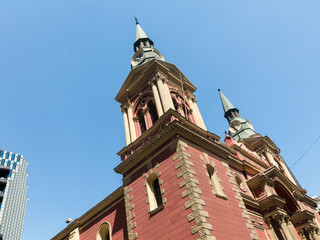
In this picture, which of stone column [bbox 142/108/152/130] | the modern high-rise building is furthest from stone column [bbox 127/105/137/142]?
the modern high-rise building

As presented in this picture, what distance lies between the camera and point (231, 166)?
19.0 metres

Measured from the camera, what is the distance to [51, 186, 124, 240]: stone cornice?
18.5 metres

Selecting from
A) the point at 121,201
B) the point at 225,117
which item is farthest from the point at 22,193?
the point at 121,201

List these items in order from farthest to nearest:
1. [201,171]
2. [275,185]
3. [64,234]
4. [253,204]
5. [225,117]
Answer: [225,117] < [64,234] < [275,185] < [253,204] < [201,171]

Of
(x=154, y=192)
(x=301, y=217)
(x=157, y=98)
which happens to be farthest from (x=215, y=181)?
(x=301, y=217)

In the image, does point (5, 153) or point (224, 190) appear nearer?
point (224, 190)

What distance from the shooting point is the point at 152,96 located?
19922 mm

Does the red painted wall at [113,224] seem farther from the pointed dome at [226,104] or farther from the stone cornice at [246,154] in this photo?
the pointed dome at [226,104]

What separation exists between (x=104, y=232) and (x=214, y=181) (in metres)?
9.36

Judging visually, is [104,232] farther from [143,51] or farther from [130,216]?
[143,51]

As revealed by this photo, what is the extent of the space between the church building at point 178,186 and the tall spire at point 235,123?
1133 centimetres

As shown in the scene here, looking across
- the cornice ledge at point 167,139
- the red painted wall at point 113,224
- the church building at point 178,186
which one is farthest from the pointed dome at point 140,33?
the red painted wall at point 113,224

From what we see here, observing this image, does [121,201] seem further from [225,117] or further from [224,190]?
[225,117]

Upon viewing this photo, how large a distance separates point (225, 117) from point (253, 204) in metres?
25.1
